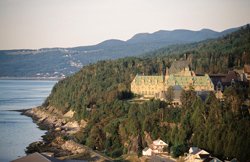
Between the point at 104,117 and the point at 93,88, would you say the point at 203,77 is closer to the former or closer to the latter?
the point at 104,117

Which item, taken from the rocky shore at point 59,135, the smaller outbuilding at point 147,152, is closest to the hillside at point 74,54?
the rocky shore at point 59,135

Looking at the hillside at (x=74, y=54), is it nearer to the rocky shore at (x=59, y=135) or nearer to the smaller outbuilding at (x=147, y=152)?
the rocky shore at (x=59, y=135)

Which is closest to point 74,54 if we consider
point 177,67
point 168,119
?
point 177,67

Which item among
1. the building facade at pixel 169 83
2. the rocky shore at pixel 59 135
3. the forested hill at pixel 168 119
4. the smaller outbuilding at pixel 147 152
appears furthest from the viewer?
the building facade at pixel 169 83

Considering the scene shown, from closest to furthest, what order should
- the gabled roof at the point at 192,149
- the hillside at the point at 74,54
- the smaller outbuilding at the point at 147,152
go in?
the gabled roof at the point at 192,149, the smaller outbuilding at the point at 147,152, the hillside at the point at 74,54

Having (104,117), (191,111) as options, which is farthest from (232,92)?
(104,117)

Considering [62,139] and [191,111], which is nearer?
[191,111]

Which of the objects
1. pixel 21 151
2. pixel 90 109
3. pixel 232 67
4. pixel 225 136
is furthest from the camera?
pixel 232 67
